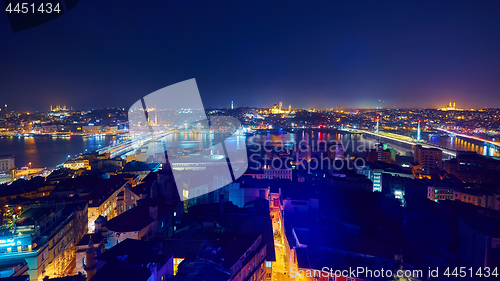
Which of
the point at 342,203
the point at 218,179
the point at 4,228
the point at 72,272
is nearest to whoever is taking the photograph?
the point at 4,228

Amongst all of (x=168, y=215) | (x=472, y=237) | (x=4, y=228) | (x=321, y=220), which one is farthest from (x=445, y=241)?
(x=4, y=228)

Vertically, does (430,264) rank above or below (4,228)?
below

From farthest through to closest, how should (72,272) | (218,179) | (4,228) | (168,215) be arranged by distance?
1. (218,179)
2. (168,215)
3. (72,272)
4. (4,228)

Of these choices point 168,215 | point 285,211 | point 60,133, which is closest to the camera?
point 168,215

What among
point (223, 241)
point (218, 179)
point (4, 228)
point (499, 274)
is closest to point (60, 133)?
point (218, 179)

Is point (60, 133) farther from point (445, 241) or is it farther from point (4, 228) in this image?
point (445, 241)

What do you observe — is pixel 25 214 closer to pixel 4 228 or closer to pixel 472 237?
pixel 4 228

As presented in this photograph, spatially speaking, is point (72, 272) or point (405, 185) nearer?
point (72, 272)

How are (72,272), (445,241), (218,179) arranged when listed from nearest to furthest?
(72,272) → (445,241) → (218,179)

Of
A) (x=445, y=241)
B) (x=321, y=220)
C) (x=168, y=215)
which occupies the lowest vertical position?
(x=445, y=241)
